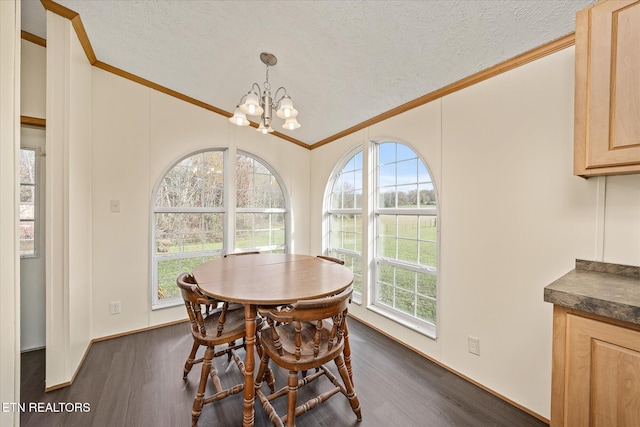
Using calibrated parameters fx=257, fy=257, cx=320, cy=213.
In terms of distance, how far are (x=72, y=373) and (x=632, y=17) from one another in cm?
386

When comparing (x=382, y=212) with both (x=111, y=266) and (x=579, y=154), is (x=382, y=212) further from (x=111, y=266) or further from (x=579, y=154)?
(x=111, y=266)

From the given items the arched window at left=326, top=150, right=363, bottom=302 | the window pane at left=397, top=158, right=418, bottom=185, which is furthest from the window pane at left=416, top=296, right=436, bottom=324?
the window pane at left=397, top=158, right=418, bottom=185

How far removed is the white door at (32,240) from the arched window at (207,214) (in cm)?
88

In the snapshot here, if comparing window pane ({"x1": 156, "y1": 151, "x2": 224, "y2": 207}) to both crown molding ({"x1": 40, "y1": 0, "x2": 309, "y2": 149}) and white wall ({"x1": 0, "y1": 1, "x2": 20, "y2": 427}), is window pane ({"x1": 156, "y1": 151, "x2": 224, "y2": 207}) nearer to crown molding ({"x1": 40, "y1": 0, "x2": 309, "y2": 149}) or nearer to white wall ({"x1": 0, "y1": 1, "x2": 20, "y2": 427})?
crown molding ({"x1": 40, "y1": 0, "x2": 309, "y2": 149})

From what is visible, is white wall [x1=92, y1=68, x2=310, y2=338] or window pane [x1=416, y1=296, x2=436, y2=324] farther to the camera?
white wall [x1=92, y1=68, x2=310, y2=338]

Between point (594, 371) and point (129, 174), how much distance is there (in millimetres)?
3639

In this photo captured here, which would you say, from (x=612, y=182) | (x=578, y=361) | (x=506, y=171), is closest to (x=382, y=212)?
(x=506, y=171)

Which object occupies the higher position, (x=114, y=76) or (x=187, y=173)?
(x=114, y=76)

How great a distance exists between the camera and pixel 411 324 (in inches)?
97.4

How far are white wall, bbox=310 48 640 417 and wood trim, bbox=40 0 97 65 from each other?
2.86m

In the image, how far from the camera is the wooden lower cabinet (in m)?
0.90

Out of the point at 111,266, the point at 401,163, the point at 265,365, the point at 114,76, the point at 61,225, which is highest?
the point at 114,76

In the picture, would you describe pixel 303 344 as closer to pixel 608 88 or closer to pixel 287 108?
pixel 287 108

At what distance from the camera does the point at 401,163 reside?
2.68 m
